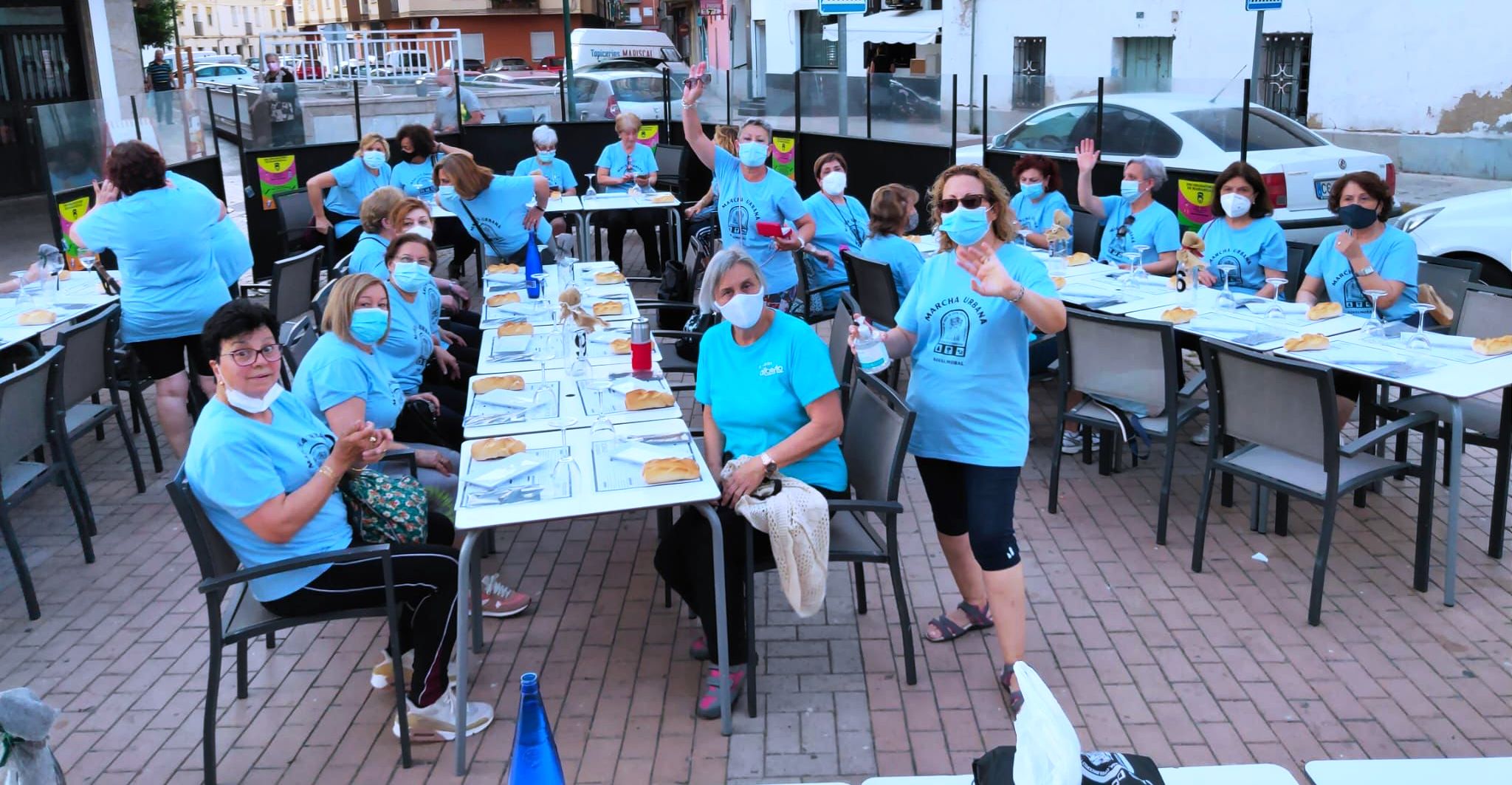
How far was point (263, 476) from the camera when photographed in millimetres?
3361

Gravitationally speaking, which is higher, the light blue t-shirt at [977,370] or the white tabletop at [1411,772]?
the light blue t-shirt at [977,370]

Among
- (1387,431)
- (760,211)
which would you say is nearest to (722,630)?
(1387,431)

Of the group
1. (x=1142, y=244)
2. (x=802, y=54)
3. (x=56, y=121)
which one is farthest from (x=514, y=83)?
(x=1142, y=244)

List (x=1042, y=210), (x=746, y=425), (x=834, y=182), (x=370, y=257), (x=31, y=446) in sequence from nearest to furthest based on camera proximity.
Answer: (x=746, y=425) → (x=31, y=446) → (x=370, y=257) → (x=834, y=182) → (x=1042, y=210)

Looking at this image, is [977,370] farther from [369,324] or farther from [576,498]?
[369,324]

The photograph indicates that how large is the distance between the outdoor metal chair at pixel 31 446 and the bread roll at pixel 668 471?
2.73m

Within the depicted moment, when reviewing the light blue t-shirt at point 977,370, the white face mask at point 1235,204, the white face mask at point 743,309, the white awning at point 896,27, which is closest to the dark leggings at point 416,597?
the white face mask at point 743,309

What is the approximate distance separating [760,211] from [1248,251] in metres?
2.66

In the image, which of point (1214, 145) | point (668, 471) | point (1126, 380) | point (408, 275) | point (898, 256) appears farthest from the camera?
point (1214, 145)

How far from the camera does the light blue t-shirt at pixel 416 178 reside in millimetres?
9375

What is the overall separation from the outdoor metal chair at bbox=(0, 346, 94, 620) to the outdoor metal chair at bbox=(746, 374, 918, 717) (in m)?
3.00

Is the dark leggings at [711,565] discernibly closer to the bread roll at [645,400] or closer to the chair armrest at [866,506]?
the chair armrest at [866,506]

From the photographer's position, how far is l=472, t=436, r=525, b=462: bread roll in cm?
384

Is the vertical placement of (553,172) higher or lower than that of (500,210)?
higher
